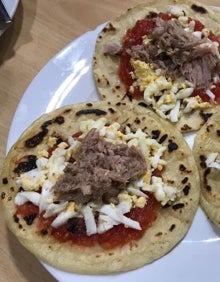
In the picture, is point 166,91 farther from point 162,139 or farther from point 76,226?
point 76,226

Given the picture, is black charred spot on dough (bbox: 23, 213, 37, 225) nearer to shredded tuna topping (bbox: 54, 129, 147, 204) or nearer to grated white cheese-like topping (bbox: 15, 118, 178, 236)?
grated white cheese-like topping (bbox: 15, 118, 178, 236)

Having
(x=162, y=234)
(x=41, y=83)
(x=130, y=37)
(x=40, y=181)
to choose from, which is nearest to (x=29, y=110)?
(x=41, y=83)

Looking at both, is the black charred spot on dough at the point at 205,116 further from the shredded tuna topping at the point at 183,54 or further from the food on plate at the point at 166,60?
the shredded tuna topping at the point at 183,54

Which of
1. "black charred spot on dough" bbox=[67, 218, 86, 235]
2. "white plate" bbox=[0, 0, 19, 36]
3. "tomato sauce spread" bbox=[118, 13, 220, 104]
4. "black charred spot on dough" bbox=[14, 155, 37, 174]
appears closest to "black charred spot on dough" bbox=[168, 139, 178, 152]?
"tomato sauce spread" bbox=[118, 13, 220, 104]

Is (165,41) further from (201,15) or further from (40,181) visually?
(40,181)

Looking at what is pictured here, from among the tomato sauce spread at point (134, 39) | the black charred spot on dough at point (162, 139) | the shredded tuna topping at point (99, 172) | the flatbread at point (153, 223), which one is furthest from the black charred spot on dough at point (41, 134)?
the black charred spot on dough at point (162, 139)
